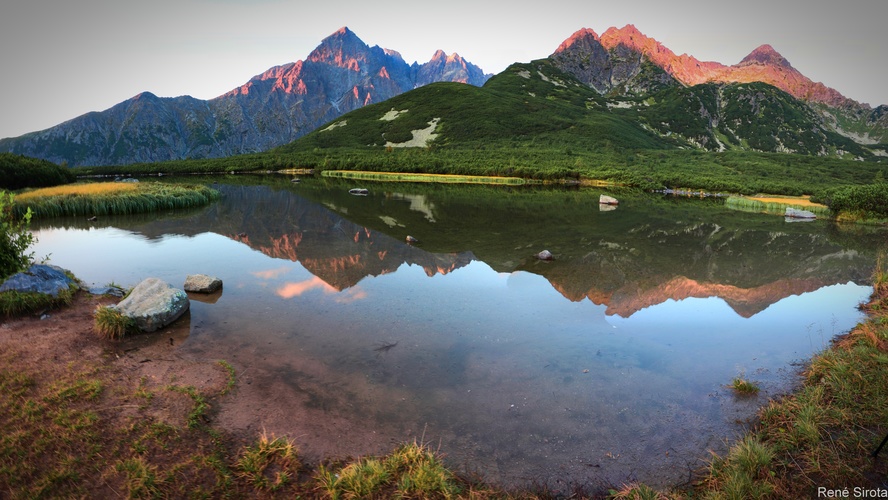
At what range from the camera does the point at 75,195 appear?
141 feet

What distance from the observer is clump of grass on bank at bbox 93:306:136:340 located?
13.0m

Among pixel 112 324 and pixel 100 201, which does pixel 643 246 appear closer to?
pixel 112 324

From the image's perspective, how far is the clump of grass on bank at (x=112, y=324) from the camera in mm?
13016

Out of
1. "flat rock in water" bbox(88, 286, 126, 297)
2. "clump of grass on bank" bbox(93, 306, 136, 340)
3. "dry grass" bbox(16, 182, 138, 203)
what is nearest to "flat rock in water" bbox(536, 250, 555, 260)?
"clump of grass on bank" bbox(93, 306, 136, 340)

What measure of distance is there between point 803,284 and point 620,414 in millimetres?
20388

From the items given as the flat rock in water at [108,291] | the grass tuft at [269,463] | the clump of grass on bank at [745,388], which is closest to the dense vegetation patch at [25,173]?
the flat rock in water at [108,291]

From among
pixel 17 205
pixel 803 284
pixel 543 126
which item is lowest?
pixel 803 284

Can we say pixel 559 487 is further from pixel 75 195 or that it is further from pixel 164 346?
pixel 75 195

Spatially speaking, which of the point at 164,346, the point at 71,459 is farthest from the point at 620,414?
the point at 164,346

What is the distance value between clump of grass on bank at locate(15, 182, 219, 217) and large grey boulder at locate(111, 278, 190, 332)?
34.1 meters

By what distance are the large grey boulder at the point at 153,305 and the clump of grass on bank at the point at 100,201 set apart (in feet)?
112

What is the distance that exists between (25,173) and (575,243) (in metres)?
68.7

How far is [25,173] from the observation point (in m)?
53.2

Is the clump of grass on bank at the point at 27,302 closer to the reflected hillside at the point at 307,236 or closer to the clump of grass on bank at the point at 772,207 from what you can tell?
the reflected hillside at the point at 307,236
